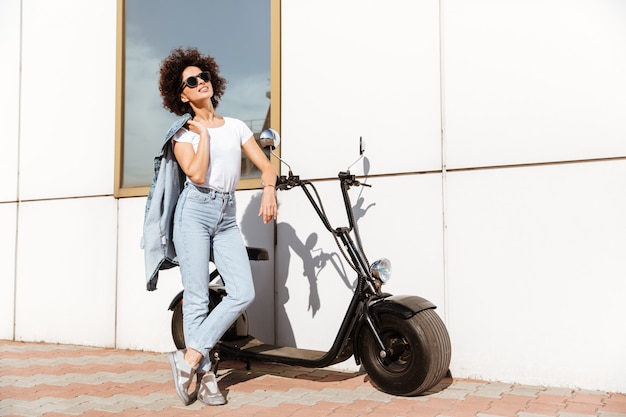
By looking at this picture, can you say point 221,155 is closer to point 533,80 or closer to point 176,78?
point 176,78

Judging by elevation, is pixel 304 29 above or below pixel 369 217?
above

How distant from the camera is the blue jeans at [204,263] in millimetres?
4051

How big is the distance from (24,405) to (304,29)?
11.7ft

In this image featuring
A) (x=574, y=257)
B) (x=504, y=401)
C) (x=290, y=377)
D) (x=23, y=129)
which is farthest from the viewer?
(x=23, y=129)

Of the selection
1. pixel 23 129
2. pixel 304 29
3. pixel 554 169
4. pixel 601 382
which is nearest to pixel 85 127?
pixel 23 129

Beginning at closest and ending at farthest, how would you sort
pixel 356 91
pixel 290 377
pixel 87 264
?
pixel 290 377 < pixel 356 91 < pixel 87 264

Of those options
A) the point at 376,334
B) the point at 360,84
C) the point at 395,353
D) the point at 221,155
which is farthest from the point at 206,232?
the point at 360,84

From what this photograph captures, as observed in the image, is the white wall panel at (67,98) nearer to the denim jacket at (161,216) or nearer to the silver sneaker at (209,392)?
the denim jacket at (161,216)

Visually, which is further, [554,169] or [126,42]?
[126,42]

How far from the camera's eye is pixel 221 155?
4199 mm

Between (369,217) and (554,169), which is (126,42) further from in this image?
(554,169)

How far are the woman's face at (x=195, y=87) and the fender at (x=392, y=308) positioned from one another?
1.82m

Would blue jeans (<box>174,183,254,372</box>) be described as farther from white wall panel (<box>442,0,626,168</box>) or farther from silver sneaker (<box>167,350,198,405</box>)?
white wall panel (<box>442,0,626,168</box>)

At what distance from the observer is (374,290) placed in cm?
411
